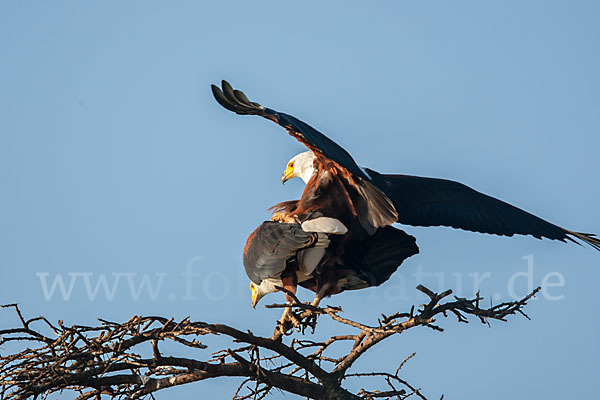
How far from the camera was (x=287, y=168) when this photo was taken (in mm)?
6508

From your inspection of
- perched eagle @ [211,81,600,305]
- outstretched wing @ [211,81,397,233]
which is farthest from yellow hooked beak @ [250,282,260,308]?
outstretched wing @ [211,81,397,233]

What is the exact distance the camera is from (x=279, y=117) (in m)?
4.73

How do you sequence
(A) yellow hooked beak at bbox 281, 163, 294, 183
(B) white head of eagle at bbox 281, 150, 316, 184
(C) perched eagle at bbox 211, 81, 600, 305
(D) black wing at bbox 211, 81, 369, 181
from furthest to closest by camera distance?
(A) yellow hooked beak at bbox 281, 163, 294, 183 → (B) white head of eagle at bbox 281, 150, 316, 184 → (C) perched eagle at bbox 211, 81, 600, 305 → (D) black wing at bbox 211, 81, 369, 181

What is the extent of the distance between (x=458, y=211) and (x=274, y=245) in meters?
1.62

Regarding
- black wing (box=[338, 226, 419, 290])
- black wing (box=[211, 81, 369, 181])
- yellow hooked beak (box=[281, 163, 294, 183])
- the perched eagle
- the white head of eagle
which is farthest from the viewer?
yellow hooked beak (box=[281, 163, 294, 183])

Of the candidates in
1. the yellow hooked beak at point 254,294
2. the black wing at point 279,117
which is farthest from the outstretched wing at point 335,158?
the yellow hooked beak at point 254,294

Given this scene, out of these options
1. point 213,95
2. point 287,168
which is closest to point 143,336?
point 213,95

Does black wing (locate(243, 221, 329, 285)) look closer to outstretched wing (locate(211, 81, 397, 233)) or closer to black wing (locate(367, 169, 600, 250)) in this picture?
outstretched wing (locate(211, 81, 397, 233))

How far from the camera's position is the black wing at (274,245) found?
5.39 m

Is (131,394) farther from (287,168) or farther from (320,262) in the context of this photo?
(287,168)

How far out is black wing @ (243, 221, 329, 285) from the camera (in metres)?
5.39

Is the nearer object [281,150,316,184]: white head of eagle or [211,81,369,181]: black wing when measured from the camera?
[211,81,369,181]: black wing

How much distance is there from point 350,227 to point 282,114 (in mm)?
1142

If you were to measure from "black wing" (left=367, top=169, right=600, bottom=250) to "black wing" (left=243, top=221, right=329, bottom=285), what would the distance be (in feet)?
3.24
